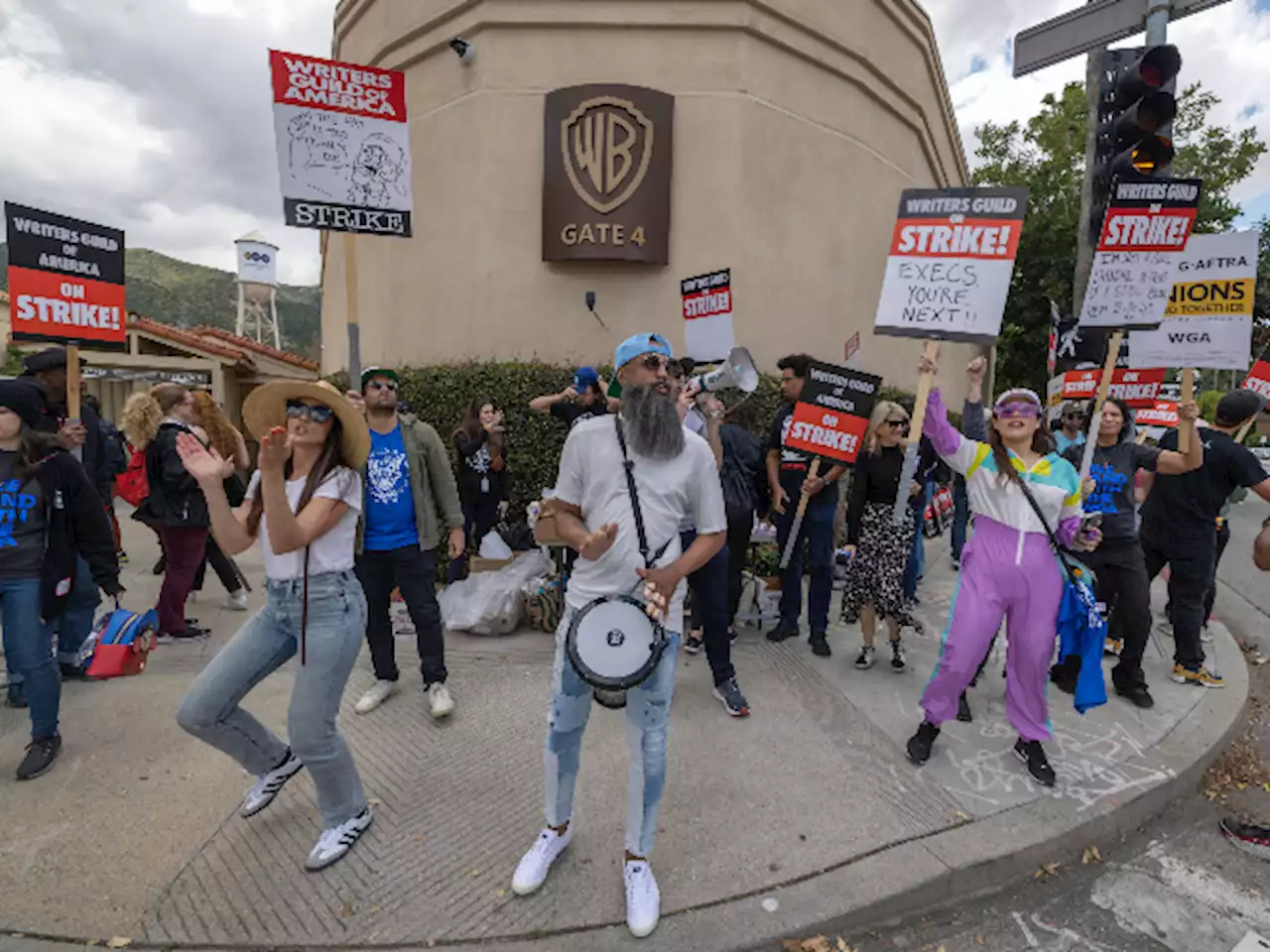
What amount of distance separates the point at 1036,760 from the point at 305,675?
3.35m

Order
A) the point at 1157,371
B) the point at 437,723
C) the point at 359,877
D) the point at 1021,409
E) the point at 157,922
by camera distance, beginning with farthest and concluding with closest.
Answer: the point at 1157,371 < the point at 437,723 < the point at 1021,409 < the point at 359,877 < the point at 157,922

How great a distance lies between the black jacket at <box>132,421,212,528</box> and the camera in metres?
4.81

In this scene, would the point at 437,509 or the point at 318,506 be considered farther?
the point at 437,509

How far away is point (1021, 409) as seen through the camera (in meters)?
3.25

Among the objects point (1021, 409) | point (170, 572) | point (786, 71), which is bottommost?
point (170, 572)

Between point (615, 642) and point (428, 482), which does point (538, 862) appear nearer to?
point (615, 642)

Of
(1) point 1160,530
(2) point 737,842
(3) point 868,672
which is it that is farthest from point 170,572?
(1) point 1160,530

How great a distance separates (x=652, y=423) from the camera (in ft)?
7.72

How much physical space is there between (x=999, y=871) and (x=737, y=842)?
3.45 feet

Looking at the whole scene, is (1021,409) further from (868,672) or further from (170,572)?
(170,572)

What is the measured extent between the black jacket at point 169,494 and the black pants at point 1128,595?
5.97 meters

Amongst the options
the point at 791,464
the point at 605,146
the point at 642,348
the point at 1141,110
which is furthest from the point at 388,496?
the point at 1141,110

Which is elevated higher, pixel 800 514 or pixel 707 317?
pixel 707 317

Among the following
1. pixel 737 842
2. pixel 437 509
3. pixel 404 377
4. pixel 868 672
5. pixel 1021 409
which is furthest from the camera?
pixel 404 377
